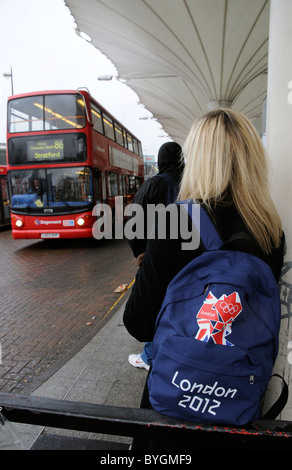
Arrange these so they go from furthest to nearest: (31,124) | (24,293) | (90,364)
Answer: (31,124)
(24,293)
(90,364)

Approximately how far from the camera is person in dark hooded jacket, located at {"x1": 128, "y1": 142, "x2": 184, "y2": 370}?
9.07 ft

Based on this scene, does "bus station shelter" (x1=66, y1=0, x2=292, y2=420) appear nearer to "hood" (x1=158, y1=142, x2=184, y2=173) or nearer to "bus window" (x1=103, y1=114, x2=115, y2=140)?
"hood" (x1=158, y1=142, x2=184, y2=173)

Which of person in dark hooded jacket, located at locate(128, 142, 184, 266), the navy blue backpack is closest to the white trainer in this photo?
person in dark hooded jacket, located at locate(128, 142, 184, 266)

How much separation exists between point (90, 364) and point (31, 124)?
8132 mm

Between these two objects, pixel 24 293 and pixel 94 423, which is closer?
pixel 94 423

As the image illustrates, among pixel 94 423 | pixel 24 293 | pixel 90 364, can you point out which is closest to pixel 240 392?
pixel 94 423

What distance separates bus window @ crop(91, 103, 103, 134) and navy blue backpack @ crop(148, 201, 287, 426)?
9341 millimetres

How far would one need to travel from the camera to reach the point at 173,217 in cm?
113

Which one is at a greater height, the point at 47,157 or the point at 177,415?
the point at 47,157

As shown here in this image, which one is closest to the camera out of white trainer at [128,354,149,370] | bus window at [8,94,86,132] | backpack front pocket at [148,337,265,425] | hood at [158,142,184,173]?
backpack front pocket at [148,337,265,425]

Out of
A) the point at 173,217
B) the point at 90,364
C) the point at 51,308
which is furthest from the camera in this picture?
the point at 51,308

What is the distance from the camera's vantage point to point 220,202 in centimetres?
118

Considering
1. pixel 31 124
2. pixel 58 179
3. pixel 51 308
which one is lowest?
pixel 51 308

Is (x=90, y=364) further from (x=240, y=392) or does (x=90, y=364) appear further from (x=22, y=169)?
(x=22, y=169)
